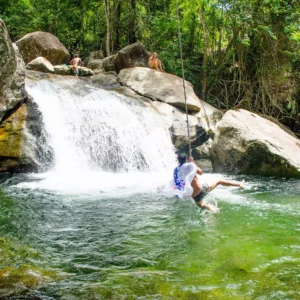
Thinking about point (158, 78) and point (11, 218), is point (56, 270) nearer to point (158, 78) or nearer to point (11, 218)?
point (11, 218)

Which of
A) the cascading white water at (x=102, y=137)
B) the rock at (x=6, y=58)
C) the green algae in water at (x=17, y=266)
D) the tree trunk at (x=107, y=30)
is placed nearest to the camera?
the green algae in water at (x=17, y=266)

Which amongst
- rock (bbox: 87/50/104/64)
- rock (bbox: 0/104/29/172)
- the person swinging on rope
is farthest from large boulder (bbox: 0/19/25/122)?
rock (bbox: 87/50/104/64)

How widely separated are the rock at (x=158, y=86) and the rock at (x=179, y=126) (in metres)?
0.32

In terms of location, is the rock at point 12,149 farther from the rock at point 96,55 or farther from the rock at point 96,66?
the rock at point 96,55

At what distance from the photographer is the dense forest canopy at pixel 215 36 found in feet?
46.8

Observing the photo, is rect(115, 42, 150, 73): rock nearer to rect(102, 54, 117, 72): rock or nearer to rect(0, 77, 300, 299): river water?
rect(102, 54, 117, 72): rock

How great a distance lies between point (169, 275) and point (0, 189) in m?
5.05

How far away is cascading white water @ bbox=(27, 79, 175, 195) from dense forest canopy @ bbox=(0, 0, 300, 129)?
18.2 feet

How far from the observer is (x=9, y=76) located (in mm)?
9492

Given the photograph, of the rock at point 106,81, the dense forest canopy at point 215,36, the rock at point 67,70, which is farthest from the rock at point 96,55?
the rock at point 106,81

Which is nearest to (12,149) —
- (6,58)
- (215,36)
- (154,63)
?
(6,58)

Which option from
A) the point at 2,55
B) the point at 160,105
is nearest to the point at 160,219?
the point at 2,55

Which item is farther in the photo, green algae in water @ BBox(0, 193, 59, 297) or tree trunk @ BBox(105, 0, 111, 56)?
tree trunk @ BBox(105, 0, 111, 56)

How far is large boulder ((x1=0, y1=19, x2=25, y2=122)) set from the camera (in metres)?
8.98
